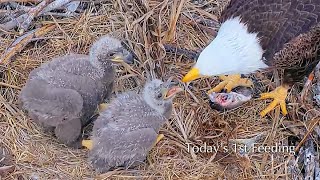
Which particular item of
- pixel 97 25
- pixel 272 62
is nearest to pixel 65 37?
pixel 97 25

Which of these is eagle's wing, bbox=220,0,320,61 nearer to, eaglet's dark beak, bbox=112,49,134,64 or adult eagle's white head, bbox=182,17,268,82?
adult eagle's white head, bbox=182,17,268,82

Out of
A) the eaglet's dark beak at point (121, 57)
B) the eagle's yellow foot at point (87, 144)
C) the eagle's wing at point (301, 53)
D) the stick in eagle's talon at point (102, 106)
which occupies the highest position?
the eagle's wing at point (301, 53)

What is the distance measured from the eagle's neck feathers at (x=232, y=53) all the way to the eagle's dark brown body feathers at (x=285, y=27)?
0.16ft

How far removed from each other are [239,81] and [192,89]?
1.23ft

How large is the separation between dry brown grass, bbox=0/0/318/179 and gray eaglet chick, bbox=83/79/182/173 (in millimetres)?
124

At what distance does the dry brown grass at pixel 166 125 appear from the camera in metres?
4.26

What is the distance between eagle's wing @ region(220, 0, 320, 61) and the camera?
13.9ft

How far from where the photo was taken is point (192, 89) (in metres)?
4.78

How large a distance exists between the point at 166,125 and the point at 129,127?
0.49 metres

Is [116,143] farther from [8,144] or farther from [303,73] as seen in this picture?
[303,73]

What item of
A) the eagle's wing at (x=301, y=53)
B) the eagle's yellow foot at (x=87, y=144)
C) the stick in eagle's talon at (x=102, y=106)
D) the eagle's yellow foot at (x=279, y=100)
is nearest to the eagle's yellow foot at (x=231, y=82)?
the eagle's yellow foot at (x=279, y=100)

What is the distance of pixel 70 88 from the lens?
14.0ft

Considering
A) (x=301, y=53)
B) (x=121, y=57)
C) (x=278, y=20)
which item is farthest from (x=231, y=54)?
(x=121, y=57)

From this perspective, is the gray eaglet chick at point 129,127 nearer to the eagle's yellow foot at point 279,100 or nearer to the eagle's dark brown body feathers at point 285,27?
the eagle's dark brown body feathers at point 285,27
